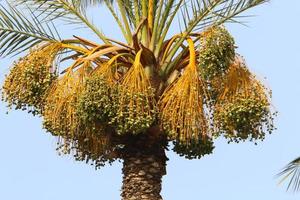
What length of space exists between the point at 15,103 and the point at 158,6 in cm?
228

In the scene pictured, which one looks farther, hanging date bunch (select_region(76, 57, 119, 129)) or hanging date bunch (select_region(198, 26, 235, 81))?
hanging date bunch (select_region(198, 26, 235, 81))

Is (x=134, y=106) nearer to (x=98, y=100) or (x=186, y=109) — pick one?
(x=98, y=100)

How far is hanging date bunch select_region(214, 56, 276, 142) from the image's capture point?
9.62m

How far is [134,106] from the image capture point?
9.39 m

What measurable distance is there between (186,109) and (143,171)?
38.9 inches

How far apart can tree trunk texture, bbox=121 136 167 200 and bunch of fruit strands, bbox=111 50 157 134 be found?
1.67 feet

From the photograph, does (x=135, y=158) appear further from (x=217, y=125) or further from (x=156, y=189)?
(x=217, y=125)

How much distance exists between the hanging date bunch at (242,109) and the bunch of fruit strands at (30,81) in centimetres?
213

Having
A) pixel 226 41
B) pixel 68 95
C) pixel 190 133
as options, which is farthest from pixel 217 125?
pixel 68 95

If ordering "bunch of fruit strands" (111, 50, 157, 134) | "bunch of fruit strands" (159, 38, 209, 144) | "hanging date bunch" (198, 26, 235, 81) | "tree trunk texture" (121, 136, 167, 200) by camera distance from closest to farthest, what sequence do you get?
"bunch of fruit strands" (111, 50, 157, 134), "bunch of fruit strands" (159, 38, 209, 144), "hanging date bunch" (198, 26, 235, 81), "tree trunk texture" (121, 136, 167, 200)

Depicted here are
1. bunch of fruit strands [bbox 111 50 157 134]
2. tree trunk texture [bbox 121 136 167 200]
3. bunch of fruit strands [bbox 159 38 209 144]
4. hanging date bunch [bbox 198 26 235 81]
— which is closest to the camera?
bunch of fruit strands [bbox 111 50 157 134]

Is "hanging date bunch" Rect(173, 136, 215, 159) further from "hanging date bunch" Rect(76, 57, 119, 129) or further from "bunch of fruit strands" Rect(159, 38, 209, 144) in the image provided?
"hanging date bunch" Rect(76, 57, 119, 129)

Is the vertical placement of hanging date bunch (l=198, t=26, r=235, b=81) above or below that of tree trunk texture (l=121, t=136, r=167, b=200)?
above

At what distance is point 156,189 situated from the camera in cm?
989
